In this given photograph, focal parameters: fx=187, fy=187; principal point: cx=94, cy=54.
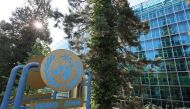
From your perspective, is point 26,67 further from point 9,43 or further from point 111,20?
point 9,43

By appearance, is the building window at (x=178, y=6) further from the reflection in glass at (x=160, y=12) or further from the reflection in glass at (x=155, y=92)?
the reflection in glass at (x=155, y=92)

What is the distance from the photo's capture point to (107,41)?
13.3 m

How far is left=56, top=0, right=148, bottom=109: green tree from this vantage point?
40.6 feet

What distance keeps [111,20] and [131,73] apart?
423 cm

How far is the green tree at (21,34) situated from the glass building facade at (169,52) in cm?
1471

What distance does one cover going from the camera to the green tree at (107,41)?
1238cm

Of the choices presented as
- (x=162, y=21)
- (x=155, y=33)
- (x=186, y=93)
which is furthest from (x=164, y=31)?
(x=186, y=93)

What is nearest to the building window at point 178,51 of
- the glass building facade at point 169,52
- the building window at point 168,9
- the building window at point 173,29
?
the glass building facade at point 169,52

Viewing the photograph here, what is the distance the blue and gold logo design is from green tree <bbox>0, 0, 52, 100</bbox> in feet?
53.9

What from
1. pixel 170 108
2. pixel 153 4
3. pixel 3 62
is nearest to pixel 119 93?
pixel 3 62

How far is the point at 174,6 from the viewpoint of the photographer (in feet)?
108

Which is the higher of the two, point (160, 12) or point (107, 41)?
point (160, 12)

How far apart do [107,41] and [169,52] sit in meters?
22.7

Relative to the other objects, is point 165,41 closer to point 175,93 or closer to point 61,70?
point 175,93
